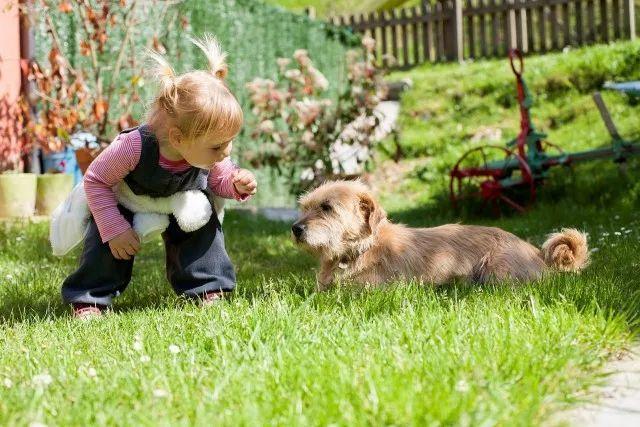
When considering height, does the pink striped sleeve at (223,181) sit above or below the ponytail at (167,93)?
below

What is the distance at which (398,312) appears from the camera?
11.2 feet

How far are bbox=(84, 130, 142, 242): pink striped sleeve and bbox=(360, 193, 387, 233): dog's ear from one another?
1.14 meters

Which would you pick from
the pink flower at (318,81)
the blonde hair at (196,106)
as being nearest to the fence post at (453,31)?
the pink flower at (318,81)

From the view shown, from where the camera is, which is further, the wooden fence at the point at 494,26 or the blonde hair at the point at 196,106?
the wooden fence at the point at 494,26

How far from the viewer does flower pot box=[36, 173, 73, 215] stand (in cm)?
788

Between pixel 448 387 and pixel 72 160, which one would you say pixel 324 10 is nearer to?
pixel 72 160

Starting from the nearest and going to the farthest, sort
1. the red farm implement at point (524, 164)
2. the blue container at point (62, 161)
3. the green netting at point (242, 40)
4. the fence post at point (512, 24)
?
the red farm implement at point (524, 164) → the blue container at point (62, 161) → the green netting at point (242, 40) → the fence post at point (512, 24)

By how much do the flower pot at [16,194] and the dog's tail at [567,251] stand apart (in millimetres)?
4886

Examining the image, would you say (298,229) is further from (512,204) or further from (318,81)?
(318,81)

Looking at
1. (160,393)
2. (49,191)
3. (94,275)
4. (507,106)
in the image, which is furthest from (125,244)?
(507,106)

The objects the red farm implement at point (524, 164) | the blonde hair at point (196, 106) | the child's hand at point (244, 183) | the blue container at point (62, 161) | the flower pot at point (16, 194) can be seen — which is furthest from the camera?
the blue container at point (62, 161)

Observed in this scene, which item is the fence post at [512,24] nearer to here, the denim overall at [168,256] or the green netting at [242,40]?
the green netting at [242,40]

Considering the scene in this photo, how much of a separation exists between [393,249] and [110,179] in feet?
4.66

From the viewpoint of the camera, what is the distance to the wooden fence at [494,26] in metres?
15.5
